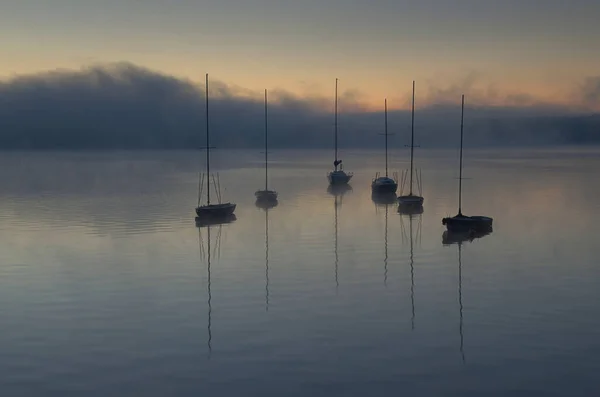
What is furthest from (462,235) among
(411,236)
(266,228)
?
(266,228)

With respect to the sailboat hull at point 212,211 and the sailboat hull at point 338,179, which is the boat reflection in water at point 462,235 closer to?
the sailboat hull at point 212,211

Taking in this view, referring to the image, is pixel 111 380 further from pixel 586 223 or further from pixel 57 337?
pixel 586 223

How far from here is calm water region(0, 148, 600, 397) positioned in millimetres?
18312

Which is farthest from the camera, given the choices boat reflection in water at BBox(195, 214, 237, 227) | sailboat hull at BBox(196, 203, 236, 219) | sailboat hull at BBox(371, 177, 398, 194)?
sailboat hull at BBox(371, 177, 398, 194)

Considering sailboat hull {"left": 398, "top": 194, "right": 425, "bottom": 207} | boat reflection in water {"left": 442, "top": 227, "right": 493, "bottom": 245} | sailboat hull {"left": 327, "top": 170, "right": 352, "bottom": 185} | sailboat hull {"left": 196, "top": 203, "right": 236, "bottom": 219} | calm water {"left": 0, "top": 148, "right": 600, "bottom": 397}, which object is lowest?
calm water {"left": 0, "top": 148, "right": 600, "bottom": 397}

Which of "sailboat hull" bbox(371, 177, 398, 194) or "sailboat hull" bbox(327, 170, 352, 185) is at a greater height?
"sailboat hull" bbox(327, 170, 352, 185)

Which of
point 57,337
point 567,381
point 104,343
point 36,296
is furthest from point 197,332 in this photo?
point 567,381

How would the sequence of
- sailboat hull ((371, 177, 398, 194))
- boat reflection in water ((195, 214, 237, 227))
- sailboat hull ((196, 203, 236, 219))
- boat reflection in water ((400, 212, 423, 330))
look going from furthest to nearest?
sailboat hull ((371, 177, 398, 194)) < sailboat hull ((196, 203, 236, 219)) < boat reflection in water ((195, 214, 237, 227)) < boat reflection in water ((400, 212, 423, 330))

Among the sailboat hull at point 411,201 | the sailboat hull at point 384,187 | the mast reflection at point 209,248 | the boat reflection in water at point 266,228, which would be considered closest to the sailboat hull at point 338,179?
the sailboat hull at point 384,187

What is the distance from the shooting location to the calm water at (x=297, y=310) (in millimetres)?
18312

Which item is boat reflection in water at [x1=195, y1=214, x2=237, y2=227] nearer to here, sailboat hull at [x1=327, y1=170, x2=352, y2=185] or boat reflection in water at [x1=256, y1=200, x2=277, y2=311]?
boat reflection in water at [x1=256, y1=200, x2=277, y2=311]

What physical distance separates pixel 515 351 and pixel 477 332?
7.84 feet

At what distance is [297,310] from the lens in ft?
84.7

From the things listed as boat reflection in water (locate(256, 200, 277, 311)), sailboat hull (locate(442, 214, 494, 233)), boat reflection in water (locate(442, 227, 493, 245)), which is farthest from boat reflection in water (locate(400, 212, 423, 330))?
boat reflection in water (locate(256, 200, 277, 311))
